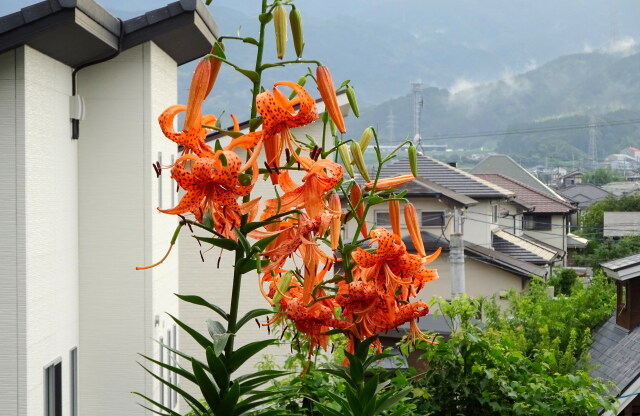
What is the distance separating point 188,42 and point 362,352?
528cm

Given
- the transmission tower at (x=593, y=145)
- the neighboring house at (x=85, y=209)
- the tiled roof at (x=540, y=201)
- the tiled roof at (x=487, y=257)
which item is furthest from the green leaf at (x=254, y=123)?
the transmission tower at (x=593, y=145)

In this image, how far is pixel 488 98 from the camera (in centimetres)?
11875

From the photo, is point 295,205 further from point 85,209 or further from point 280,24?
point 85,209

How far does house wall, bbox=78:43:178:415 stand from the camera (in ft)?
20.3

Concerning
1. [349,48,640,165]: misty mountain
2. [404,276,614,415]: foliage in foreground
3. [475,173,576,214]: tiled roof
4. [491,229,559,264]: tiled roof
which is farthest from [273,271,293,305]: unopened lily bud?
[349,48,640,165]: misty mountain

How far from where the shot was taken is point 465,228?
80.5 ft

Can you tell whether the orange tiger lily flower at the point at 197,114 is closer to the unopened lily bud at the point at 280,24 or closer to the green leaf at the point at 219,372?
the unopened lily bud at the point at 280,24

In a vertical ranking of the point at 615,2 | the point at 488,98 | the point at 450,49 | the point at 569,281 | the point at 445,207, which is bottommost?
the point at 569,281

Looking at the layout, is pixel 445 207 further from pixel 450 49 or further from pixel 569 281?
pixel 450 49

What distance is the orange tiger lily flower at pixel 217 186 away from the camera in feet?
4.65

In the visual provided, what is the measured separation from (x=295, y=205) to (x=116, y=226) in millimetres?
4901

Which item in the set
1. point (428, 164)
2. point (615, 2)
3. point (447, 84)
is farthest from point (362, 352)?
point (615, 2)

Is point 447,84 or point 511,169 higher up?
point 447,84

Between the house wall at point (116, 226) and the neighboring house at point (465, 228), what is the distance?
11715mm
